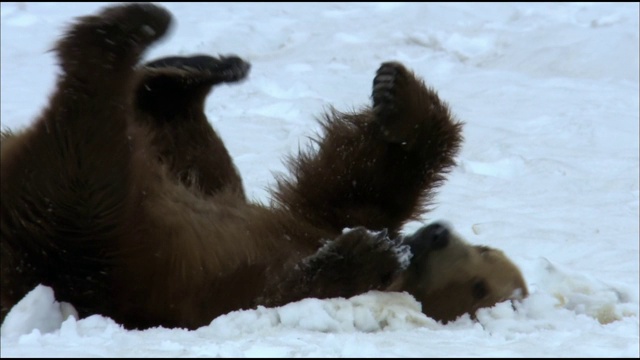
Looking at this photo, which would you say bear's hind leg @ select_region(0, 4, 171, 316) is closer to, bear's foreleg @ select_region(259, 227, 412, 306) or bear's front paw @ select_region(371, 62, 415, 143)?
bear's foreleg @ select_region(259, 227, 412, 306)

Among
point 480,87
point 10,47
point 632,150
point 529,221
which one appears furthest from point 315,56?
point 529,221

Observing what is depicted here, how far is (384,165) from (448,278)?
0.55m

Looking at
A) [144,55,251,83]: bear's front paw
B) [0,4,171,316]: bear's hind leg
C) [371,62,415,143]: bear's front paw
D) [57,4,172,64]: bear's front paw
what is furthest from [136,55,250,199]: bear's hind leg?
[0,4,171,316]: bear's hind leg

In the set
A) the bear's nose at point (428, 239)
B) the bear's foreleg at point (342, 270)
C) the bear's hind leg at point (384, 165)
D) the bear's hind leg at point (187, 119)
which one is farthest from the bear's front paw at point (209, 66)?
the bear's foreleg at point (342, 270)

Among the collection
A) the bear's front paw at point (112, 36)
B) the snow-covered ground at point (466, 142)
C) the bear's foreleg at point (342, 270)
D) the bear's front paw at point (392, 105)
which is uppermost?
the bear's front paw at point (112, 36)

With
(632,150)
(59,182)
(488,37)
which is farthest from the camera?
(488,37)

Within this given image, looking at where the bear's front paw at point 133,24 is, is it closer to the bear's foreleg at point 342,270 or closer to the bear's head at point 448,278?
the bear's foreleg at point 342,270

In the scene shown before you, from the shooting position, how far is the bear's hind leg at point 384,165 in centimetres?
418

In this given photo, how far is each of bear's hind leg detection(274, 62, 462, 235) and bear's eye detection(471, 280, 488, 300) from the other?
0.44 meters

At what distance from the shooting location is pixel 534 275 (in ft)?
15.7

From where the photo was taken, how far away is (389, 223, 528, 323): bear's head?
12.6 feet

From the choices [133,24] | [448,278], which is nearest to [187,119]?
[133,24]

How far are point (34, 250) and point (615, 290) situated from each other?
98.5 inches

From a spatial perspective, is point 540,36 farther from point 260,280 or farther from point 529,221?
point 260,280
